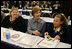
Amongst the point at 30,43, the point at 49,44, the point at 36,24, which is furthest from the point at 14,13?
the point at 49,44

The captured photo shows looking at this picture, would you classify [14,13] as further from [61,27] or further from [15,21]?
Result: [61,27]

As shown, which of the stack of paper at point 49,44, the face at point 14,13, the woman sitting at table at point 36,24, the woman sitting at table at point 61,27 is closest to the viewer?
the stack of paper at point 49,44

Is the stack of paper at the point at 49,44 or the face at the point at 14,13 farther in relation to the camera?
the face at the point at 14,13

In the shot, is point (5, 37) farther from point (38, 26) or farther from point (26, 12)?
point (26, 12)

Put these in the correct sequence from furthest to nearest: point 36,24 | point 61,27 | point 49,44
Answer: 1. point 36,24
2. point 61,27
3. point 49,44

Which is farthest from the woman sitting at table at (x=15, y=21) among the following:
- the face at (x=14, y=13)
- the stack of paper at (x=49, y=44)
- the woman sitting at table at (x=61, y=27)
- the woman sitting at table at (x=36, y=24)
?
the stack of paper at (x=49, y=44)

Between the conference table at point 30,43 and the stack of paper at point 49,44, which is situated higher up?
the stack of paper at point 49,44

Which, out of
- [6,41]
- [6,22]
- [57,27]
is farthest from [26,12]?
[6,41]

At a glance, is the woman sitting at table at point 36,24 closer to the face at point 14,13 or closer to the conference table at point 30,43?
the face at point 14,13

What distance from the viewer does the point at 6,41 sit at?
2004mm

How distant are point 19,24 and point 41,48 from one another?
1636 millimetres

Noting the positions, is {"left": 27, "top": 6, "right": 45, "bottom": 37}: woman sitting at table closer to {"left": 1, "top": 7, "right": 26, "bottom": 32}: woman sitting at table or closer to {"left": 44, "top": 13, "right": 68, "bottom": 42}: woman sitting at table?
{"left": 1, "top": 7, "right": 26, "bottom": 32}: woman sitting at table

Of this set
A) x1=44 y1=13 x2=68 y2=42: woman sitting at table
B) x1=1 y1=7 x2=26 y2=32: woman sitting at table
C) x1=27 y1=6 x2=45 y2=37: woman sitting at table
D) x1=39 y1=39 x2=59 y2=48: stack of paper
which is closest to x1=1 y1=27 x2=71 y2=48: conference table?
x1=39 y1=39 x2=59 y2=48: stack of paper

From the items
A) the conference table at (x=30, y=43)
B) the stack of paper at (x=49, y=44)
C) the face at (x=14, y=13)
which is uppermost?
the face at (x=14, y=13)
